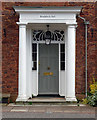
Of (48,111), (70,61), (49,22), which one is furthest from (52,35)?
(48,111)

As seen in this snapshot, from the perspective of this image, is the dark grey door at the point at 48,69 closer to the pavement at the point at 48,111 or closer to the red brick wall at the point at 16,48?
the red brick wall at the point at 16,48

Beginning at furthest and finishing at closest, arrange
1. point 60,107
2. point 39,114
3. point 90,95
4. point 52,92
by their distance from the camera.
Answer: point 52,92, point 90,95, point 60,107, point 39,114

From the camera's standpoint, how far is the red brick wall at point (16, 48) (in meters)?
9.64

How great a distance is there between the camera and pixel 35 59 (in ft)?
33.1

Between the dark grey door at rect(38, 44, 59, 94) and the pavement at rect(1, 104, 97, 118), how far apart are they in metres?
1.60

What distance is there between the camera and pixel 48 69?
1032cm

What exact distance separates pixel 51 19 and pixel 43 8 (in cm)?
54

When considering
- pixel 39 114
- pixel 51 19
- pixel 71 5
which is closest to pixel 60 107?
pixel 39 114

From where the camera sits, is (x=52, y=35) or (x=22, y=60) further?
(x=52, y=35)

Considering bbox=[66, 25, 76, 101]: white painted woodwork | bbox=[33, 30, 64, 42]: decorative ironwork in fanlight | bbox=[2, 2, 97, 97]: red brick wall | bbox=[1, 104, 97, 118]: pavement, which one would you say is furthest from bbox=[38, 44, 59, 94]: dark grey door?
bbox=[1, 104, 97, 118]: pavement

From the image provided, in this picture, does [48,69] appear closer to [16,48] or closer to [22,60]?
[22,60]

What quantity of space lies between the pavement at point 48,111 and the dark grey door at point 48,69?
1601 millimetres

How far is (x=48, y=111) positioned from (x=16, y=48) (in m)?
3.15

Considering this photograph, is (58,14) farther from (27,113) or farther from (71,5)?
(27,113)
